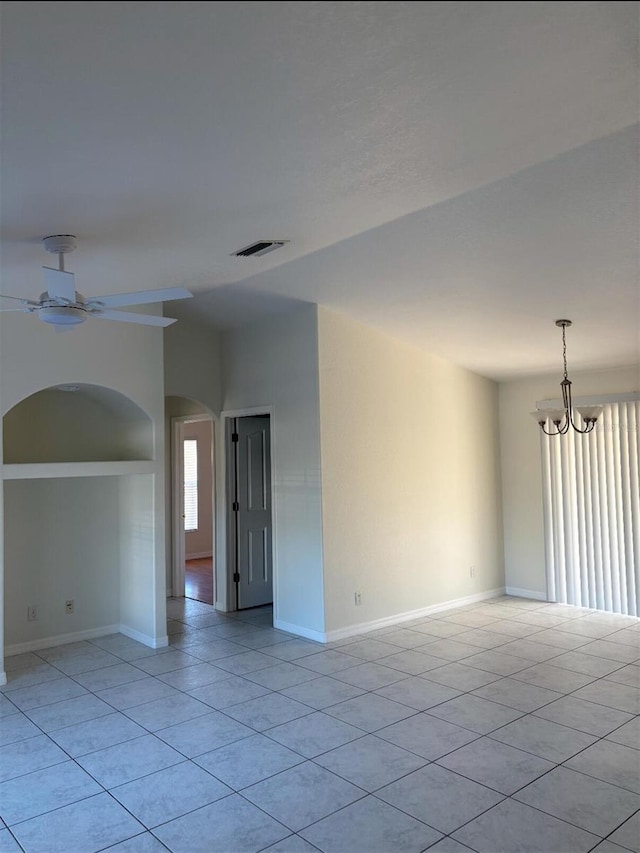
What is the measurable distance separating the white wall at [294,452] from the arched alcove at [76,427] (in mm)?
1179

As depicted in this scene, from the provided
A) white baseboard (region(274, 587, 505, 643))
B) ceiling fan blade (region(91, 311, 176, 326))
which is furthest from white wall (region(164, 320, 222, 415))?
ceiling fan blade (region(91, 311, 176, 326))

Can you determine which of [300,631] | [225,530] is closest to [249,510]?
[225,530]

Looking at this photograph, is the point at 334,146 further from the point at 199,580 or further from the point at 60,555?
the point at 199,580

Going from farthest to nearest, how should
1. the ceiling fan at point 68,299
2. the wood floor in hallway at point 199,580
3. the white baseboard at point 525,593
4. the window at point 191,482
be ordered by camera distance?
the window at point 191,482, the wood floor in hallway at point 199,580, the white baseboard at point 525,593, the ceiling fan at point 68,299

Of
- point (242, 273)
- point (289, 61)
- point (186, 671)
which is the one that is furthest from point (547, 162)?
point (186, 671)

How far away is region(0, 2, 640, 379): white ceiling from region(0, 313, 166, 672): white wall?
617mm

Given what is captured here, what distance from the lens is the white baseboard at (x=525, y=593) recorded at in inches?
270

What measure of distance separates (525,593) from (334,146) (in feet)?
19.3

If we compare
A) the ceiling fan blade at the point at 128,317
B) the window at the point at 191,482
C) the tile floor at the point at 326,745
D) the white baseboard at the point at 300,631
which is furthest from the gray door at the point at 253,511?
the window at the point at 191,482

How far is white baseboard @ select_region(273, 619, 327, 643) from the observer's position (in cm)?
525

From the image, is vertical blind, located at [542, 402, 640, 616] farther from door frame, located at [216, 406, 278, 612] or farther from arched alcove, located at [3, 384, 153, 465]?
arched alcove, located at [3, 384, 153, 465]

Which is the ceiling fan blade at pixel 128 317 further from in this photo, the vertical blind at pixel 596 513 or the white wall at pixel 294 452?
the vertical blind at pixel 596 513

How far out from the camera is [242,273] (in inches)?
182

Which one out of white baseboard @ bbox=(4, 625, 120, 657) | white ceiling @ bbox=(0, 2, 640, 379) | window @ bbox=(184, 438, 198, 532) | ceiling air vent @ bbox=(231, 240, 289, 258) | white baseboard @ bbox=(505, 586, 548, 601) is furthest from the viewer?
window @ bbox=(184, 438, 198, 532)
